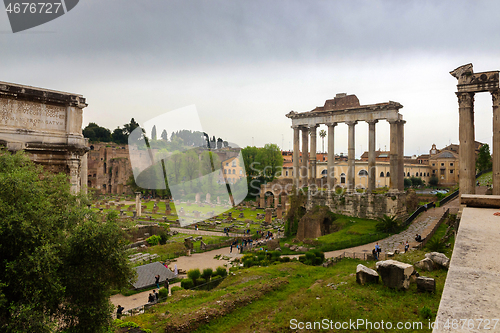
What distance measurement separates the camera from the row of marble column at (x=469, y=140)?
14211 millimetres

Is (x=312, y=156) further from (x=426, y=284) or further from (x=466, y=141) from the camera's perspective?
(x=426, y=284)

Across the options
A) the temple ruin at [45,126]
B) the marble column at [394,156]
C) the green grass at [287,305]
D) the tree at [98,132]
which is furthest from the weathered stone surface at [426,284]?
the tree at [98,132]

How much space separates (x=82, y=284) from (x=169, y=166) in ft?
155

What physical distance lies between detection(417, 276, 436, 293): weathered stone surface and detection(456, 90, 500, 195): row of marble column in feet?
25.1

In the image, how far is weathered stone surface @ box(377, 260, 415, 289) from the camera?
949 centimetres

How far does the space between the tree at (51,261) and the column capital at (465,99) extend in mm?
15261

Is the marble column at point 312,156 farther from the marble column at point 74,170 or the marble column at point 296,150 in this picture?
the marble column at point 74,170

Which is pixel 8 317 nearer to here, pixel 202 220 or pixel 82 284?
pixel 82 284

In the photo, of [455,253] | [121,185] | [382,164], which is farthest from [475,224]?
[121,185]

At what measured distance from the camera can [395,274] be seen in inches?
380

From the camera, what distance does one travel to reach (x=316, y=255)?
16.5 metres

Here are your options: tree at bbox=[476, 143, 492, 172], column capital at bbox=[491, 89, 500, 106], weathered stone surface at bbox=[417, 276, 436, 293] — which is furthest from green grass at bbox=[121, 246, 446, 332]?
tree at bbox=[476, 143, 492, 172]

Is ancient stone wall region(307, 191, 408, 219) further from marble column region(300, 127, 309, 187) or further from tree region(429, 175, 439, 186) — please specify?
tree region(429, 175, 439, 186)

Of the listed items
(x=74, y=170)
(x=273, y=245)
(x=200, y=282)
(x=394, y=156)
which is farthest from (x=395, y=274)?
(x=394, y=156)
